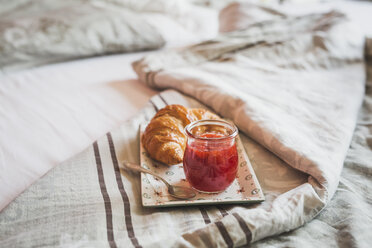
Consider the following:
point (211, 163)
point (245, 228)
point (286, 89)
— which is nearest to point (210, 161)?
point (211, 163)

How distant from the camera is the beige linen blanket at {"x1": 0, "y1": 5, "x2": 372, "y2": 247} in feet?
1.62

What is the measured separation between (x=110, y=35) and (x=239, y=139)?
0.79 m

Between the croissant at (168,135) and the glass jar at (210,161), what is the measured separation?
0.20ft

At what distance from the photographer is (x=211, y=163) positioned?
0.56 m

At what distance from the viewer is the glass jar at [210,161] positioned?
1.83ft

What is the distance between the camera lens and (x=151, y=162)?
2.17 feet

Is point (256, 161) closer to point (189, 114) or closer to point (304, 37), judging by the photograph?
point (189, 114)

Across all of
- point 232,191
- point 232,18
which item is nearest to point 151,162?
point 232,191

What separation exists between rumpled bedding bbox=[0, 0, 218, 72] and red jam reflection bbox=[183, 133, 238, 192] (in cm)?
84

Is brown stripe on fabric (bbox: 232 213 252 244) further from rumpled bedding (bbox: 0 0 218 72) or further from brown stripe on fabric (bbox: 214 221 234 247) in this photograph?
rumpled bedding (bbox: 0 0 218 72)

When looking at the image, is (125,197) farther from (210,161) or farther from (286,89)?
(286,89)

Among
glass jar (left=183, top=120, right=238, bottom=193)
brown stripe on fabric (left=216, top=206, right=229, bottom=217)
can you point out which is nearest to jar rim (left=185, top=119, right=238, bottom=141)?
glass jar (left=183, top=120, right=238, bottom=193)

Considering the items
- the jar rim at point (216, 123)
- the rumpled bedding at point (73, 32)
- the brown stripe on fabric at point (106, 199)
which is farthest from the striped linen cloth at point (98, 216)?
the rumpled bedding at point (73, 32)

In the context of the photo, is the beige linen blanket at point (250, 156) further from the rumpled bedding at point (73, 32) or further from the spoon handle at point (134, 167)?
the rumpled bedding at point (73, 32)
